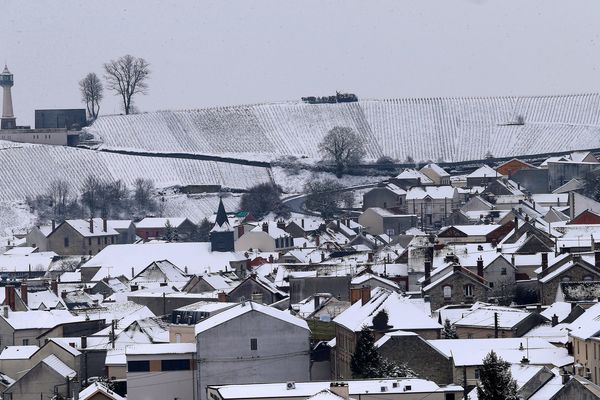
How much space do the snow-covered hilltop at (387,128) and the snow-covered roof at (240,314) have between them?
99999 millimetres

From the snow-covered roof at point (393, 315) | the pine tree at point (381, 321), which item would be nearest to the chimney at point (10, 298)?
the snow-covered roof at point (393, 315)

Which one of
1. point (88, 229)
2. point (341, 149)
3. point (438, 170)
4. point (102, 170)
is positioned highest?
point (341, 149)

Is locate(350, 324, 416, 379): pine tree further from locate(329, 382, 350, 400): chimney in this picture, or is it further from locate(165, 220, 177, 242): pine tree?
locate(165, 220, 177, 242): pine tree

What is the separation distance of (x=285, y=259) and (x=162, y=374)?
122 feet

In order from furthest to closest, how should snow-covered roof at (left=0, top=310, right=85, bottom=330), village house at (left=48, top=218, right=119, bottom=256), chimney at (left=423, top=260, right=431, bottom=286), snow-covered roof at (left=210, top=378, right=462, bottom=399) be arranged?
1. village house at (left=48, top=218, right=119, bottom=256)
2. chimney at (left=423, top=260, right=431, bottom=286)
3. snow-covered roof at (left=0, top=310, right=85, bottom=330)
4. snow-covered roof at (left=210, top=378, right=462, bottom=399)

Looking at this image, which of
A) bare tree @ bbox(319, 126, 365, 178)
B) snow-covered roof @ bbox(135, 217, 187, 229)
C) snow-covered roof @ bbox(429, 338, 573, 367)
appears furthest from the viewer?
bare tree @ bbox(319, 126, 365, 178)

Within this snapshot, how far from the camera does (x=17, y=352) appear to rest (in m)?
56.3

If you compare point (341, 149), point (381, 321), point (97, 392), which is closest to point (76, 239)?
point (341, 149)

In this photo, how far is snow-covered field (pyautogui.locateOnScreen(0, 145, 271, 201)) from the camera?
139m

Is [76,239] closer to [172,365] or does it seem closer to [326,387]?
[172,365]

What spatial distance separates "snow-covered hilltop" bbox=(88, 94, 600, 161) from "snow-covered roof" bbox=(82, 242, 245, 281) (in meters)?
62.9

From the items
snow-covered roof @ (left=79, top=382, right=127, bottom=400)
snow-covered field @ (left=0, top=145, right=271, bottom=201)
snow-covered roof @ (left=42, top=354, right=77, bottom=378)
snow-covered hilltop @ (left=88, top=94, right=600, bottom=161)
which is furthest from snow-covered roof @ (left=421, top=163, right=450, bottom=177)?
snow-covered roof @ (left=79, top=382, right=127, bottom=400)

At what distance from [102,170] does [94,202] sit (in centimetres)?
1420

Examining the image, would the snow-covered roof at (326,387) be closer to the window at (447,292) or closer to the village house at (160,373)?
the village house at (160,373)
